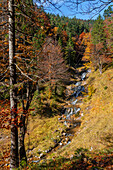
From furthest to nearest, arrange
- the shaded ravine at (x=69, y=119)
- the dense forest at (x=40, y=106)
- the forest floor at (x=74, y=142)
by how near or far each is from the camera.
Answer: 1. the shaded ravine at (x=69, y=119)
2. the forest floor at (x=74, y=142)
3. the dense forest at (x=40, y=106)

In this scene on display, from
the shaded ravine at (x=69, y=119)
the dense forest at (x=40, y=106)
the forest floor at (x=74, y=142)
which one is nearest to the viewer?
the dense forest at (x=40, y=106)

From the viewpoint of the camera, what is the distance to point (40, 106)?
16.3 metres

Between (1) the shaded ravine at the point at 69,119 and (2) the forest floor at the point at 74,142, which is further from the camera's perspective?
(1) the shaded ravine at the point at 69,119

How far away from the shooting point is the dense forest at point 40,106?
3.54m

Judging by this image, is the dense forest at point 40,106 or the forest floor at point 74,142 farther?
the forest floor at point 74,142

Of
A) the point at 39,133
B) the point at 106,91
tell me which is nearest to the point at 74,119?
the point at 39,133

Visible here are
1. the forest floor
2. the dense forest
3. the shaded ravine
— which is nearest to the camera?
the dense forest

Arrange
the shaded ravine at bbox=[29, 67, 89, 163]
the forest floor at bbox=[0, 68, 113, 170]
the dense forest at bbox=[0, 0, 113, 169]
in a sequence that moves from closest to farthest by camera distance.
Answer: the dense forest at bbox=[0, 0, 113, 169] < the forest floor at bbox=[0, 68, 113, 170] < the shaded ravine at bbox=[29, 67, 89, 163]

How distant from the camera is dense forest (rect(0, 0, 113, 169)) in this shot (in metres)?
3.54

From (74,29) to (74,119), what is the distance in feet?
181

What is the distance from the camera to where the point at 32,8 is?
12.7 ft

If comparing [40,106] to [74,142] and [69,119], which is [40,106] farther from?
[74,142]

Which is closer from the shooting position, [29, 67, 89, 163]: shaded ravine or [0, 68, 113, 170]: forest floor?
[0, 68, 113, 170]: forest floor

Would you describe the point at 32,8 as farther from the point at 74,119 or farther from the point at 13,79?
the point at 74,119
